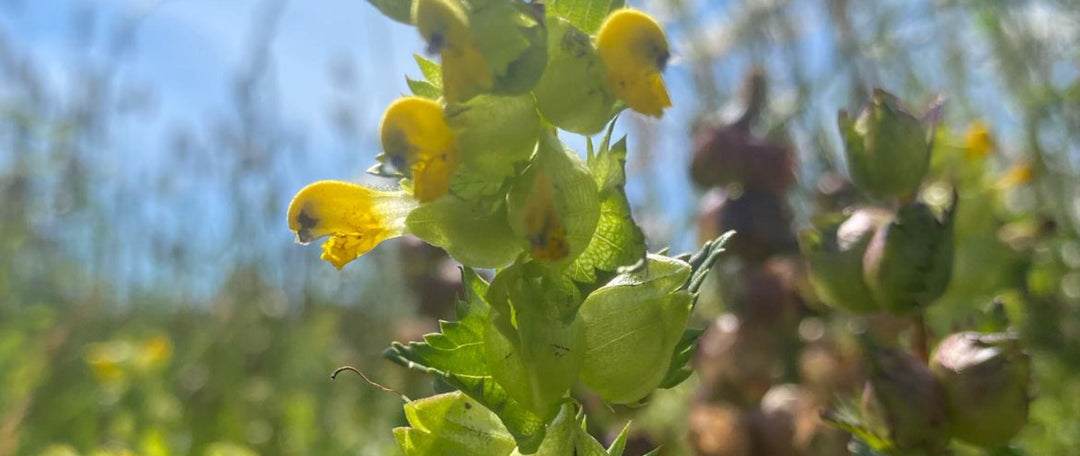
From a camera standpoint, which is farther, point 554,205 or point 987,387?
point 987,387

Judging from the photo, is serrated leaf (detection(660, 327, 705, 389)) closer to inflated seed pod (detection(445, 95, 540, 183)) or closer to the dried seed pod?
inflated seed pod (detection(445, 95, 540, 183))

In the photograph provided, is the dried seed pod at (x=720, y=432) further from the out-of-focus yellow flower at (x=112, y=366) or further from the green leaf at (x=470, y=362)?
the out-of-focus yellow flower at (x=112, y=366)

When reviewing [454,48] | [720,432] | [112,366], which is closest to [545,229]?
[454,48]

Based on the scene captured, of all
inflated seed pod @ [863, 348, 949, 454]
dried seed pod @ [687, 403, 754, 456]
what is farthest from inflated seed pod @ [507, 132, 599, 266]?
dried seed pod @ [687, 403, 754, 456]

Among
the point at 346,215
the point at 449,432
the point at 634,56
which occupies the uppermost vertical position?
the point at 634,56

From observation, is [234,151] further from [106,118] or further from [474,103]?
[474,103]

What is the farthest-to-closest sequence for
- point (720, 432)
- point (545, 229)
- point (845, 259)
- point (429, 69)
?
point (720, 432) < point (845, 259) < point (429, 69) < point (545, 229)

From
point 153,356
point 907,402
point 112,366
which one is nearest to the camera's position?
point 907,402

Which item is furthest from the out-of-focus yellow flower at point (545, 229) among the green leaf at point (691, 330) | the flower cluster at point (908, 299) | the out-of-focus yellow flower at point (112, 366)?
the out-of-focus yellow flower at point (112, 366)

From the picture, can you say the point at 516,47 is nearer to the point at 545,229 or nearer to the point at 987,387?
the point at 545,229
